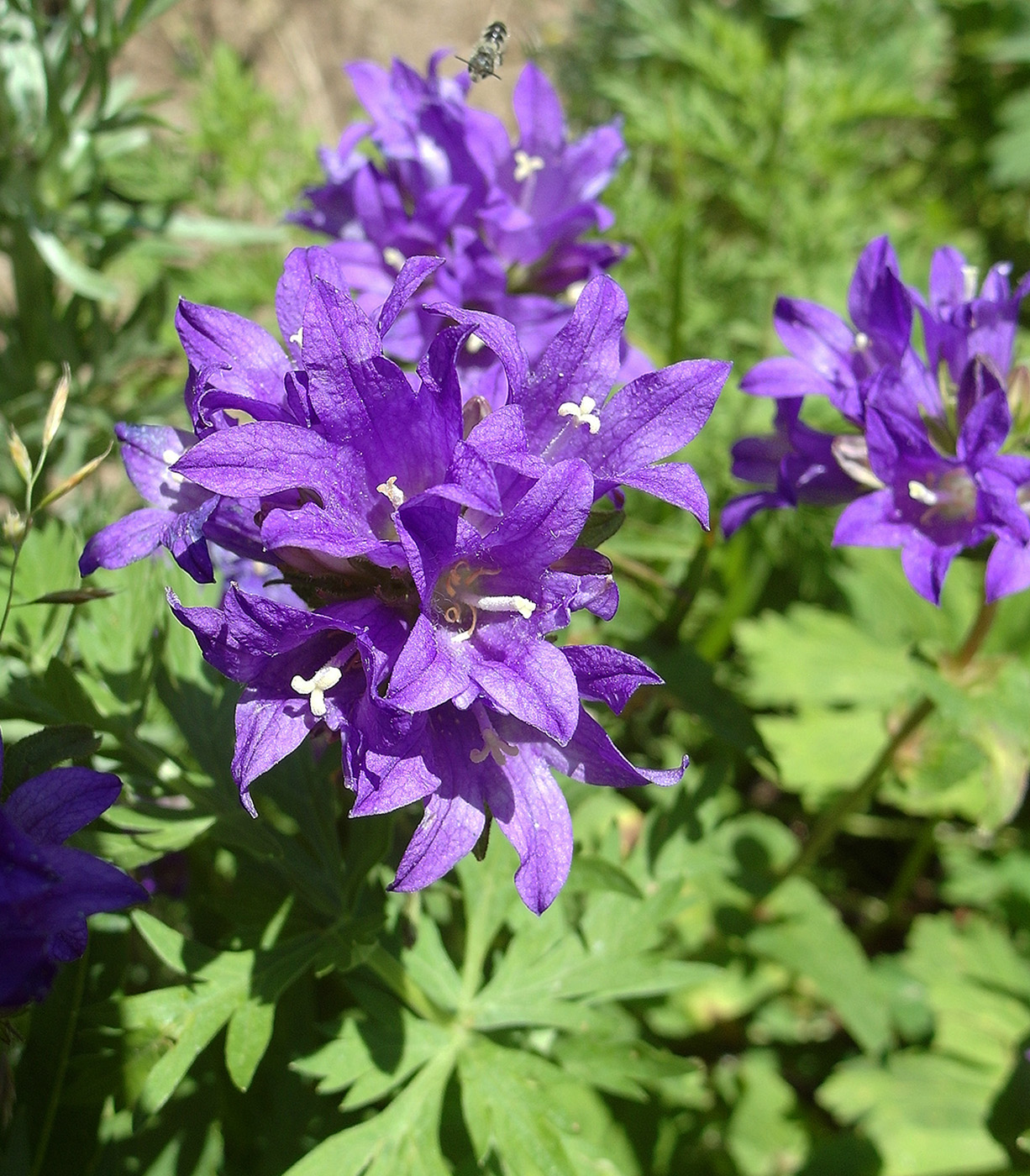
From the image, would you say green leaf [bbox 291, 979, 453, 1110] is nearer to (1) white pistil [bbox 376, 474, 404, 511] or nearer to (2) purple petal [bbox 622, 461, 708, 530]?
(1) white pistil [bbox 376, 474, 404, 511]

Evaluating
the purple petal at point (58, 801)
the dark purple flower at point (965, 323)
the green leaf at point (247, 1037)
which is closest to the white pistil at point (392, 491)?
the purple petal at point (58, 801)

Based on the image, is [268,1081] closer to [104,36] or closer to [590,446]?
[590,446]

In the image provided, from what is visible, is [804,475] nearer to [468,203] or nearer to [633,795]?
[468,203]

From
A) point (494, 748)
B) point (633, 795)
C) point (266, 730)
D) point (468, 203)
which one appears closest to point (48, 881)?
point (266, 730)

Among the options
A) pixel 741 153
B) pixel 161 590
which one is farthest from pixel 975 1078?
pixel 741 153

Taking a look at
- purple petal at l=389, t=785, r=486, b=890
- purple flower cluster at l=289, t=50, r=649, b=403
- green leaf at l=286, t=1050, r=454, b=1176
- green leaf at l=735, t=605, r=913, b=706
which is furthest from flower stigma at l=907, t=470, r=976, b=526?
green leaf at l=286, t=1050, r=454, b=1176
